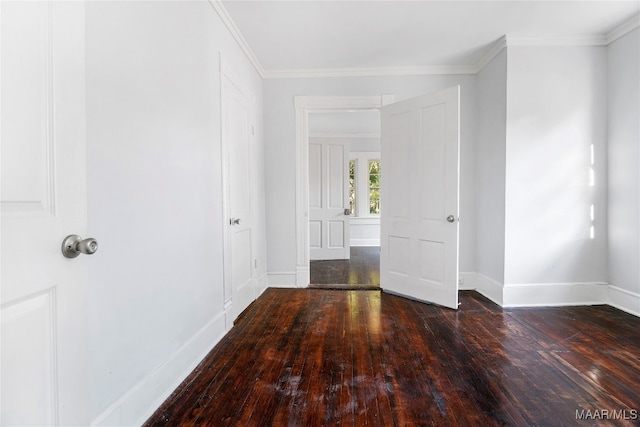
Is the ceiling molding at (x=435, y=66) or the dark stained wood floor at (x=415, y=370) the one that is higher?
the ceiling molding at (x=435, y=66)

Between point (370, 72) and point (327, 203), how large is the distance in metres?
2.69

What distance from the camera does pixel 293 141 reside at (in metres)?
4.12

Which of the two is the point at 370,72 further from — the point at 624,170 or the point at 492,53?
the point at 624,170

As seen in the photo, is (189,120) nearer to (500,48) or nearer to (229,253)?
(229,253)

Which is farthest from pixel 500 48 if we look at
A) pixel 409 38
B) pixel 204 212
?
pixel 204 212

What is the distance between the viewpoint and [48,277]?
84 cm

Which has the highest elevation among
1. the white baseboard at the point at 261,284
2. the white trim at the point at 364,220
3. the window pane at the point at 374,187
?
the window pane at the point at 374,187

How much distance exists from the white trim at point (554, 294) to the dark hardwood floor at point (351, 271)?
149cm

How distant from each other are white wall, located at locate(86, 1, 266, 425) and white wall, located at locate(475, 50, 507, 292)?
2.86 m

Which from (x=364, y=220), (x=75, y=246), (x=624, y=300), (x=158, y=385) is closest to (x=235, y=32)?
(x=75, y=246)

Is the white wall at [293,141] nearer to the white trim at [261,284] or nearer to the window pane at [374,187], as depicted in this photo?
the white trim at [261,284]

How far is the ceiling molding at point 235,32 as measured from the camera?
2618mm

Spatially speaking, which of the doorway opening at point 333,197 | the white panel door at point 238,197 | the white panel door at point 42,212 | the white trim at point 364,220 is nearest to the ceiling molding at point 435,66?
the white panel door at point 238,197

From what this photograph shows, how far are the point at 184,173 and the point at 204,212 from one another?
39cm
